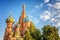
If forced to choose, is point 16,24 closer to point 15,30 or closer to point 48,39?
Answer: point 15,30

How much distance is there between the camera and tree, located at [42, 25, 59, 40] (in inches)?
806

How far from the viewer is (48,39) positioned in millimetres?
20453

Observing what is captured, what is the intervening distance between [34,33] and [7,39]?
9905mm

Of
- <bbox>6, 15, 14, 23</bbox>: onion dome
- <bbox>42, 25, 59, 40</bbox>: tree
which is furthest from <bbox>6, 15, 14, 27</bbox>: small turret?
<bbox>42, 25, 59, 40</bbox>: tree

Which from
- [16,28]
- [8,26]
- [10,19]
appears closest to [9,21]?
[10,19]

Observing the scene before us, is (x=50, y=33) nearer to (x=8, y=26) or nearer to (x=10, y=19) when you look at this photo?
(x=10, y=19)

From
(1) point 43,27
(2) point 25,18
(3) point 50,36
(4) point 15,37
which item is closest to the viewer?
(3) point 50,36

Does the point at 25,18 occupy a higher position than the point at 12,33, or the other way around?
the point at 25,18

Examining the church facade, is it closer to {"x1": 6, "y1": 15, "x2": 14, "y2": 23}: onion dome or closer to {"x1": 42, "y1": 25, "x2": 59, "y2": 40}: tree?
{"x1": 6, "y1": 15, "x2": 14, "y2": 23}: onion dome

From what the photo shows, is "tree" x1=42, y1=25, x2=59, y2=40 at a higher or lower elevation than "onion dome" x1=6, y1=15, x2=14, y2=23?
lower

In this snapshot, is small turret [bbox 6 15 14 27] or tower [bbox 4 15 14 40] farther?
small turret [bbox 6 15 14 27]

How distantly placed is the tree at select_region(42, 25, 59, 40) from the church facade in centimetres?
924

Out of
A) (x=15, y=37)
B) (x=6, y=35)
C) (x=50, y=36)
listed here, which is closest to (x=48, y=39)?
(x=50, y=36)

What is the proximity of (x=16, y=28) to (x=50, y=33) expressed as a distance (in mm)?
12543
